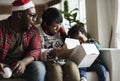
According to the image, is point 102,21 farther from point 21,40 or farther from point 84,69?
point 21,40

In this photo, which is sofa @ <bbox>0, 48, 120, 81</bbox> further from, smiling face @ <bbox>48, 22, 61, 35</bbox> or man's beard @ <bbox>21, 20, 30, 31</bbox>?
man's beard @ <bbox>21, 20, 30, 31</bbox>

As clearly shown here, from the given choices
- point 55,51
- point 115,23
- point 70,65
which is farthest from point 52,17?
point 115,23

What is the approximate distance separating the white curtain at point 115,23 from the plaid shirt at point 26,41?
97 cm

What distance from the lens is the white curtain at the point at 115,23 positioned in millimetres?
2420

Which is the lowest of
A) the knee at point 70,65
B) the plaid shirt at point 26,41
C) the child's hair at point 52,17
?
the knee at point 70,65

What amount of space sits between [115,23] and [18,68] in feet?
4.14

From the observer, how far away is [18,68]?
1.56 metres

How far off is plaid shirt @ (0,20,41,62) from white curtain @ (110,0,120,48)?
3.18 ft

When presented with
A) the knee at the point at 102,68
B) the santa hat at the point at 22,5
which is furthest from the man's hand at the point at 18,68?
the knee at the point at 102,68

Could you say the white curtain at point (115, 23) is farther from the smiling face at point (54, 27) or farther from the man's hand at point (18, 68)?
the man's hand at point (18, 68)

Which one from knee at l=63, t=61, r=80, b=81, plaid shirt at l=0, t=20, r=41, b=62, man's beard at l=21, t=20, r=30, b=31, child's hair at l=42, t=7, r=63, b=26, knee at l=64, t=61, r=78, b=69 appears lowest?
knee at l=63, t=61, r=80, b=81

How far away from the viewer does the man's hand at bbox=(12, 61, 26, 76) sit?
1.56m

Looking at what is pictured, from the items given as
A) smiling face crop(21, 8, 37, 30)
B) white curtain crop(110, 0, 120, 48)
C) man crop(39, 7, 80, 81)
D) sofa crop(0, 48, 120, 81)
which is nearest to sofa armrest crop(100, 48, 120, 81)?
sofa crop(0, 48, 120, 81)

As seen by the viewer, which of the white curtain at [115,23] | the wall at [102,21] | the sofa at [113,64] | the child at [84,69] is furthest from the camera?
the wall at [102,21]
